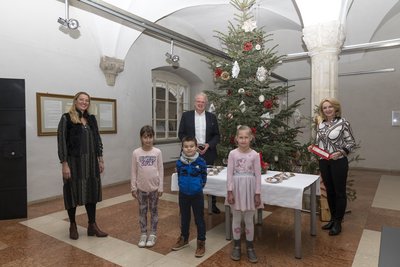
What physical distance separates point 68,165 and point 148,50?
16.6 ft

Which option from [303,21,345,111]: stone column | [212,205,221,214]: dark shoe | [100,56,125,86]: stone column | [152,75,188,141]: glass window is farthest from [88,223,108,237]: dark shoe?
[152,75,188,141]: glass window

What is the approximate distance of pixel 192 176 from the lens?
9.27ft

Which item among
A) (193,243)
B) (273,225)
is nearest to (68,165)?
(193,243)

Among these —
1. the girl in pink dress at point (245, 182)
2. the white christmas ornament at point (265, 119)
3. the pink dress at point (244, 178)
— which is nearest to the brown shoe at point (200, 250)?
the girl in pink dress at point (245, 182)

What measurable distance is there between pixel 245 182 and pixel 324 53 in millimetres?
3345

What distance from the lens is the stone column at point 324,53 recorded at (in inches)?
185

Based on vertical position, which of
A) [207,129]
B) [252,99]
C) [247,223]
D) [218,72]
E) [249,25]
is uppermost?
[249,25]

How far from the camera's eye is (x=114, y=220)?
4082 millimetres

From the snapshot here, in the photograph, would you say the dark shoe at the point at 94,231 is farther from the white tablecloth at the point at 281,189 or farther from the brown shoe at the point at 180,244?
the white tablecloth at the point at 281,189

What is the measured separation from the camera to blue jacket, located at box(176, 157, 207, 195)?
2.82 metres

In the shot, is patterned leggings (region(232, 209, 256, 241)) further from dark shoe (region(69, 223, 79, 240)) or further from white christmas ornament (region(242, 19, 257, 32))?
white christmas ornament (region(242, 19, 257, 32))

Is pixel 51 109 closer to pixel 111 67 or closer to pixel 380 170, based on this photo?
pixel 111 67

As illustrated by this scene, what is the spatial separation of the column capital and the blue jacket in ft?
11.0

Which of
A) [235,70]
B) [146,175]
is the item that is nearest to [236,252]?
[146,175]
